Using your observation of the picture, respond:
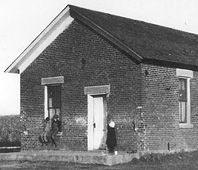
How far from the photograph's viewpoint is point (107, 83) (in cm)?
1897

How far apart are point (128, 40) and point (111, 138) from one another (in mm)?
3625

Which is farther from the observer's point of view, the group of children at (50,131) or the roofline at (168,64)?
the group of children at (50,131)

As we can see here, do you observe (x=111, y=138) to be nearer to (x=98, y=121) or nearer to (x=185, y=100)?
(x=98, y=121)

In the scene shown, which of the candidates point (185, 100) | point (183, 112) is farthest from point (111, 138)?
point (185, 100)

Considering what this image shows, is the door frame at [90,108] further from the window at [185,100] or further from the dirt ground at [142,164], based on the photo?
the window at [185,100]

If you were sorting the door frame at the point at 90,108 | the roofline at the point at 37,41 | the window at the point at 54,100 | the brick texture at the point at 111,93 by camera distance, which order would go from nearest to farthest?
the brick texture at the point at 111,93 < the door frame at the point at 90,108 < the roofline at the point at 37,41 < the window at the point at 54,100

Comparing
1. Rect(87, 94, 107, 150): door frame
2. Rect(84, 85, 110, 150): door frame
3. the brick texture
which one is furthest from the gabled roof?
Rect(87, 94, 107, 150): door frame

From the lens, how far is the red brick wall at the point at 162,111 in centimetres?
1836

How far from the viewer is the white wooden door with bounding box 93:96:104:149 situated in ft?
64.2

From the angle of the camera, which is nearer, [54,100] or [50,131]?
[50,131]

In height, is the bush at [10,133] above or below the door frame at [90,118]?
below

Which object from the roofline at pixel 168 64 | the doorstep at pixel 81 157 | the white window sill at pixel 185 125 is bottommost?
the doorstep at pixel 81 157

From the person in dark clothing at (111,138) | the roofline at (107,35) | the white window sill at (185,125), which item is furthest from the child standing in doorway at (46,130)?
the white window sill at (185,125)

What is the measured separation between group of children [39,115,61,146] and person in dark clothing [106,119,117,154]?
288 centimetres
